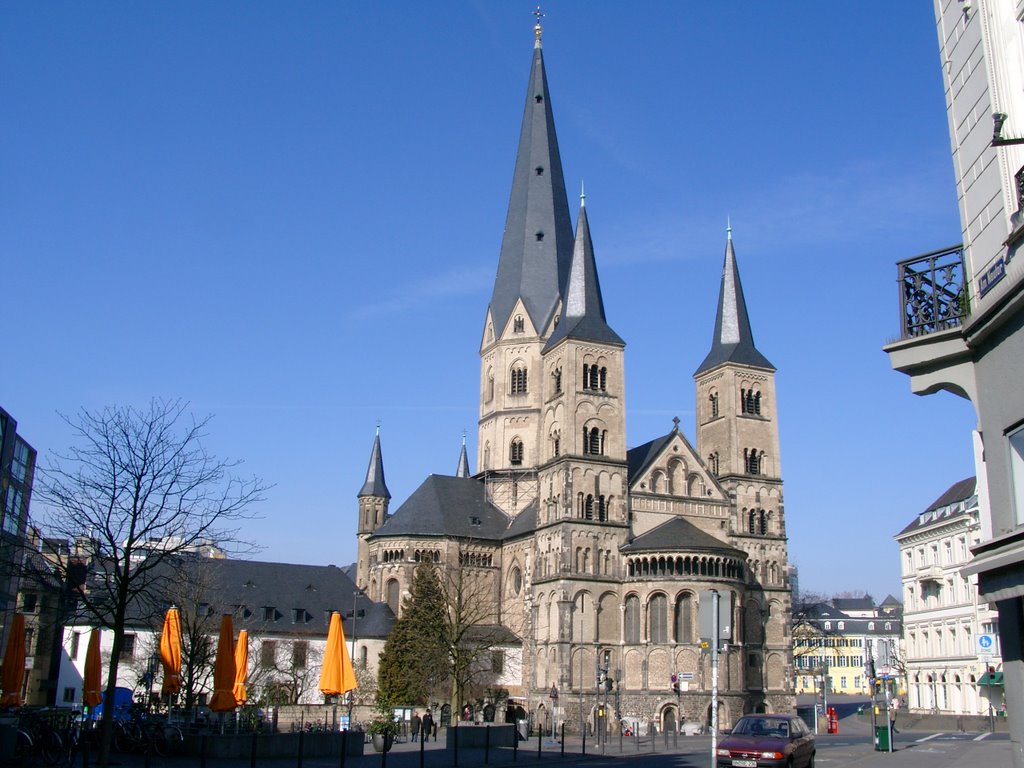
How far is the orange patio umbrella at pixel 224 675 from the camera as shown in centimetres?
2820

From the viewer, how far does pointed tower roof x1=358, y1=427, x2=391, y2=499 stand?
89.1m

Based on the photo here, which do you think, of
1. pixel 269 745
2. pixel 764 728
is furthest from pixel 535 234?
pixel 764 728

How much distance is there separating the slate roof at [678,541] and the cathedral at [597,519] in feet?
0.47

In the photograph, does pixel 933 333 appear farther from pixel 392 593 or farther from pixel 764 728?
pixel 392 593

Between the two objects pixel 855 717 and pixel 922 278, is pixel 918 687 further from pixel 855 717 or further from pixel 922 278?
pixel 922 278

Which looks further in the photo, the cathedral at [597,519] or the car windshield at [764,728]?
the cathedral at [597,519]

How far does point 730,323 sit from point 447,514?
24.9 metres

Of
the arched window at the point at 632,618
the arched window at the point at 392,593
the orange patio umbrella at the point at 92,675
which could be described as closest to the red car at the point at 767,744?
the orange patio umbrella at the point at 92,675

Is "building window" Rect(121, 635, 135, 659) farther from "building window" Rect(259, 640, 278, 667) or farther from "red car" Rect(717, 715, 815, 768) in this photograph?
"red car" Rect(717, 715, 815, 768)

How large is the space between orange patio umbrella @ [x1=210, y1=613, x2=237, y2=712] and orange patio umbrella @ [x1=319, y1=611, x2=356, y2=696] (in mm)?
2553

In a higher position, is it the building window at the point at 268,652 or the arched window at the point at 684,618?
the arched window at the point at 684,618

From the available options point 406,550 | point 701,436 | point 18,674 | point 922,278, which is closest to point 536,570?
point 406,550

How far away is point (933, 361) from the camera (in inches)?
437

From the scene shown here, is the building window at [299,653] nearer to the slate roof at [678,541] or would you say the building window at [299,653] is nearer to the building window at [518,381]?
the building window at [518,381]
